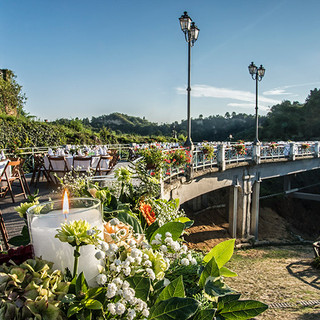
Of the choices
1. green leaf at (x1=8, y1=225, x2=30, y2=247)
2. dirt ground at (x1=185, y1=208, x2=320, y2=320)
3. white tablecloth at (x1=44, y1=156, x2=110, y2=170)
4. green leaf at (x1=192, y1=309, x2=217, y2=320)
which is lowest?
dirt ground at (x1=185, y1=208, x2=320, y2=320)

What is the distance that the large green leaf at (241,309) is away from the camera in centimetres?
80

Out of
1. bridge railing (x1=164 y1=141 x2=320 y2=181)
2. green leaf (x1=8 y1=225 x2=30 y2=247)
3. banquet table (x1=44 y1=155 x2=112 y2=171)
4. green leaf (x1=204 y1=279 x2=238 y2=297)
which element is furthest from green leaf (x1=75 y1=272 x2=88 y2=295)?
banquet table (x1=44 y1=155 x2=112 y2=171)

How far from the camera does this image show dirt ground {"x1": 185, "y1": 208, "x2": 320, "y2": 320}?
6879 millimetres

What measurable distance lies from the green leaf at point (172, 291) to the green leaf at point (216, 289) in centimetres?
12

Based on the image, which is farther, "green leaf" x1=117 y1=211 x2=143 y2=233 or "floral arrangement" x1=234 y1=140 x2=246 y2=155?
"floral arrangement" x1=234 y1=140 x2=246 y2=155

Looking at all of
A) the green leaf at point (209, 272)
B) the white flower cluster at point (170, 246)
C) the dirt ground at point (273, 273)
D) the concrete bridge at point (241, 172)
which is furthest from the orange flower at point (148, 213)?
the concrete bridge at point (241, 172)

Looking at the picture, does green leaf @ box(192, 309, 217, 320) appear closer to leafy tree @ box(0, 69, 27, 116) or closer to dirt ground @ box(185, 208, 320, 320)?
dirt ground @ box(185, 208, 320, 320)

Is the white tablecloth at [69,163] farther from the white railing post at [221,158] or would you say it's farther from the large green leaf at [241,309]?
the large green leaf at [241,309]

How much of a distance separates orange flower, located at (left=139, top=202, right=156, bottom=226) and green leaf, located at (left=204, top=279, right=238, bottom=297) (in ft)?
1.63

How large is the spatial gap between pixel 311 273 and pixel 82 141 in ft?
62.0

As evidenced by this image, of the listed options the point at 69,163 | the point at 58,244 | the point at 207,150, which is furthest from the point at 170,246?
the point at 207,150

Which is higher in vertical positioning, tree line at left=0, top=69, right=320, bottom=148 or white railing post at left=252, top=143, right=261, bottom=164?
tree line at left=0, top=69, right=320, bottom=148

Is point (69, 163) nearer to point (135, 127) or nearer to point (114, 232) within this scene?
point (114, 232)

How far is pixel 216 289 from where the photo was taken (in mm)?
834
